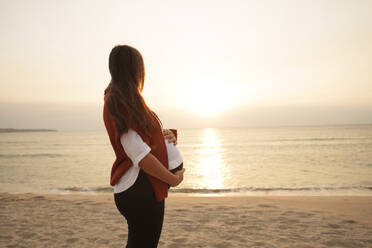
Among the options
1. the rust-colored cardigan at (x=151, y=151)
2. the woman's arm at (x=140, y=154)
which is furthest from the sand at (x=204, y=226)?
the woman's arm at (x=140, y=154)

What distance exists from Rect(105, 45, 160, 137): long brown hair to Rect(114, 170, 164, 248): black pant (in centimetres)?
27

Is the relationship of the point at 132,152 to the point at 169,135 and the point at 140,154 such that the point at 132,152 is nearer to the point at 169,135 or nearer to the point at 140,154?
the point at 140,154

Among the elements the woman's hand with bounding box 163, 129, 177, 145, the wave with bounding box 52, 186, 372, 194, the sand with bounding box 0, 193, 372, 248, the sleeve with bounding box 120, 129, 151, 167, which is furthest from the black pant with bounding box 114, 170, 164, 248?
the wave with bounding box 52, 186, 372, 194

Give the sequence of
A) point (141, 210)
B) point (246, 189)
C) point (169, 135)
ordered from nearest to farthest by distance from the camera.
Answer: point (141, 210), point (169, 135), point (246, 189)

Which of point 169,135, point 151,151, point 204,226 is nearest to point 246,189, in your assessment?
point 204,226

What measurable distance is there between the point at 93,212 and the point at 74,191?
232 inches

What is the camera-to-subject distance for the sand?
457cm

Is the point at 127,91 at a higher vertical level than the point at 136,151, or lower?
higher

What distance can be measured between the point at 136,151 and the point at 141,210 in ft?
1.05

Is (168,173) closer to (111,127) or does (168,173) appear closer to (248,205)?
(111,127)

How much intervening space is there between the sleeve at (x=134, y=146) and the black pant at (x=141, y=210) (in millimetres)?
131

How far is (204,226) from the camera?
215 inches

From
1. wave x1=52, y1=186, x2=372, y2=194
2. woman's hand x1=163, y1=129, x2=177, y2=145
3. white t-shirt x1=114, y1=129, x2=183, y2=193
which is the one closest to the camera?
white t-shirt x1=114, y1=129, x2=183, y2=193

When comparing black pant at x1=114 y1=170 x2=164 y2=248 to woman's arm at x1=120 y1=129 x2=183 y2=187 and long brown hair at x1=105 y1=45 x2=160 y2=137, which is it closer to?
woman's arm at x1=120 y1=129 x2=183 y2=187
